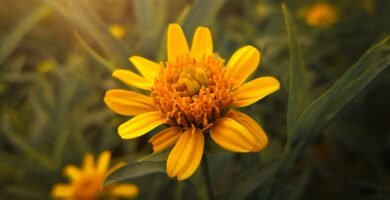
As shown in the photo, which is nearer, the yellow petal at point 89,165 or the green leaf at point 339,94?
the green leaf at point 339,94

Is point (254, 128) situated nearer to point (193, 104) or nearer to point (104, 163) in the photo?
point (193, 104)

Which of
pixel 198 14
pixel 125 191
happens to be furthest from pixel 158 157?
pixel 125 191

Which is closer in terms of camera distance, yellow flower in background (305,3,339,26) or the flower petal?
the flower petal

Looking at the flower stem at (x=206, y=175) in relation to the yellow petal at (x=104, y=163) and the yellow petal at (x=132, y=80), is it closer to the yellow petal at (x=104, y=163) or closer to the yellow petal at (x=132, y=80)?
the yellow petal at (x=132, y=80)

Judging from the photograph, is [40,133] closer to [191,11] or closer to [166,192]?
[166,192]

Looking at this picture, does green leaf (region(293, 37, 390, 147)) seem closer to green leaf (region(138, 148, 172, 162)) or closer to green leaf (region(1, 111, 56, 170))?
green leaf (region(138, 148, 172, 162))

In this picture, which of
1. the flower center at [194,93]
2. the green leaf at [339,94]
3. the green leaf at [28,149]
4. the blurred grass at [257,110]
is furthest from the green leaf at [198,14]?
the green leaf at [28,149]

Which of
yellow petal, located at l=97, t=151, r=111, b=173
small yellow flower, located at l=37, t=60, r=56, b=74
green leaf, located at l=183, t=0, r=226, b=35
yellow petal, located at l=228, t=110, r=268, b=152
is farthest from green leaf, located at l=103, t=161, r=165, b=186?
small yellow flower, located at l=37, t=60, r=56, b=74
